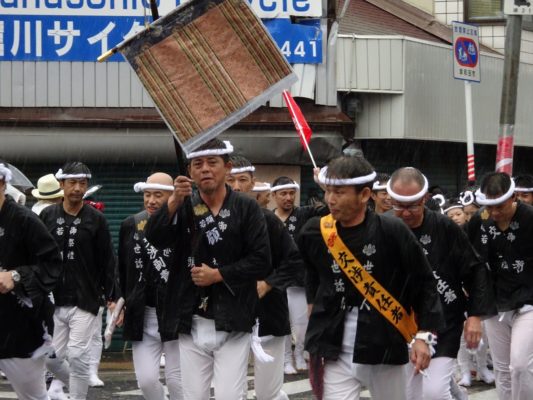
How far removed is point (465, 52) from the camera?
15.5 metres

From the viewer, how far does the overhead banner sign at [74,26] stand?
17.1 metres

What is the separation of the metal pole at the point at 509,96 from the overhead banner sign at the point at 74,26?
2.78 m

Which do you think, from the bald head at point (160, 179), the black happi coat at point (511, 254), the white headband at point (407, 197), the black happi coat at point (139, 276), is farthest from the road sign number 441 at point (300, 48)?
the white headband at point (407, 197)

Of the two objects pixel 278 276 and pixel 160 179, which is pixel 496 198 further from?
pixel 160 179

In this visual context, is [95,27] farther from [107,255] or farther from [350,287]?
[350,287]

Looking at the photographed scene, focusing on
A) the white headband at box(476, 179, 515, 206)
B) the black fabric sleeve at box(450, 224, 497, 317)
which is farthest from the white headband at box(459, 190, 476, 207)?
the black fabric sleeve at box(450, 224, 497, 317)

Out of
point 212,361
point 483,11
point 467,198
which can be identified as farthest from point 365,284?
point 483,11

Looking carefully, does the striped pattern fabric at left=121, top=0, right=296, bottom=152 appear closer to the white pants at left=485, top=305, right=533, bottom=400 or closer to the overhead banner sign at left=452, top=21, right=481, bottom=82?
the white pants at left=485, top=305, right=533, bottom=400

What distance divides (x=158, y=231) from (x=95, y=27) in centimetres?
1000

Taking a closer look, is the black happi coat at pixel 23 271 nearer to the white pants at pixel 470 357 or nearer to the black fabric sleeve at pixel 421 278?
the black fabric sleeve at pixel 421 278

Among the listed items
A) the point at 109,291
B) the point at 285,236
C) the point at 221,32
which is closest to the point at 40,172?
the point at 109,291

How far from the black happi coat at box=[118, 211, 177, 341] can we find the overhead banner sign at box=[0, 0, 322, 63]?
7.32m

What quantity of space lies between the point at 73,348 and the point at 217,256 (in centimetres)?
411

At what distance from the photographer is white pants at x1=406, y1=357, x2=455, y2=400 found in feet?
27.0
